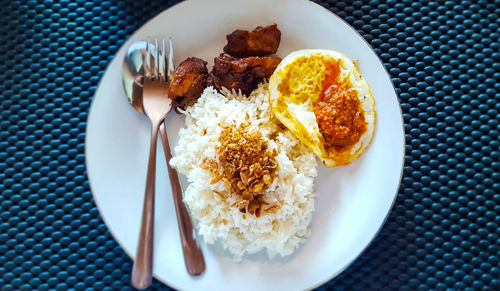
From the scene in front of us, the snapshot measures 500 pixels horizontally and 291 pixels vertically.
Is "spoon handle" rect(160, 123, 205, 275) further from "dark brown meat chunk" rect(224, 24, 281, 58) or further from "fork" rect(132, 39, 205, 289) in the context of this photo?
A: "dark brown meat chunk" rect(224, 24, 281, 58)

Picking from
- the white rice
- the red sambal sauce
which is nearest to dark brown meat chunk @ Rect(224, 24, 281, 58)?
the white rice

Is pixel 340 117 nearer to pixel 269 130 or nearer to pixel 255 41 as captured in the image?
pixel 269 130

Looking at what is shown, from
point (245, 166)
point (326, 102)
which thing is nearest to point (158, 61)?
point (245, 166)

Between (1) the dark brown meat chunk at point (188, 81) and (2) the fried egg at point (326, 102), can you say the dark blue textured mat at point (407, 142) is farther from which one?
(1) the dark brown meat chunk at point (188, 81)

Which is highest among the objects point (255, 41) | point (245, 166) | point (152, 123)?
point (255, 41)

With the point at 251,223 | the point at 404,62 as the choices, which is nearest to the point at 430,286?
the point at 251,223
